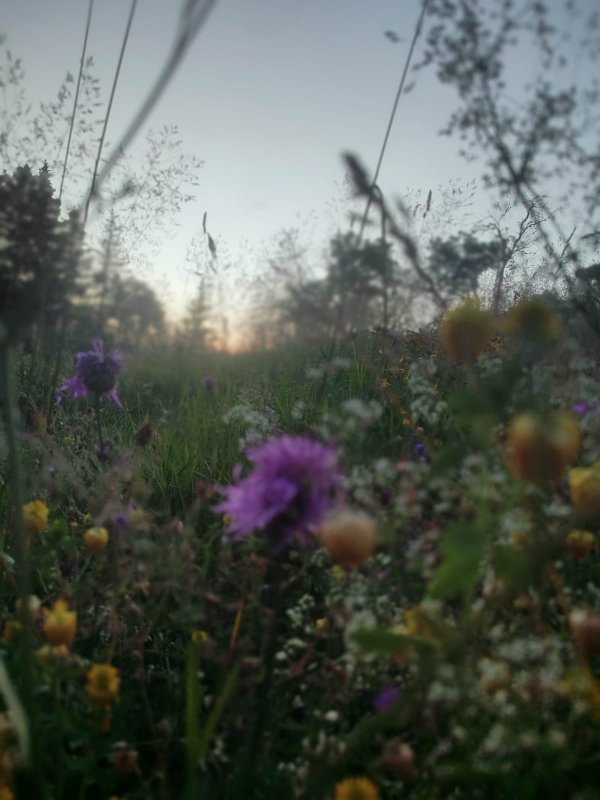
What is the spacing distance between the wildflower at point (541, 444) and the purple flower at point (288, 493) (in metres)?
0.23

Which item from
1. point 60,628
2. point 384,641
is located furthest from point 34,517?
point 384,641

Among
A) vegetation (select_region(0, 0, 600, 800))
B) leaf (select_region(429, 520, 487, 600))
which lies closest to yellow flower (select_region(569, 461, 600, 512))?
vegetation (select_region(0, 0, 600, 800))

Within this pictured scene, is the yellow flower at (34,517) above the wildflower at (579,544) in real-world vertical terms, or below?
above

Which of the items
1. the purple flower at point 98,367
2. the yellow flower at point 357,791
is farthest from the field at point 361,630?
the purple flower at point 98,367

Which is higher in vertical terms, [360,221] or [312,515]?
[360,221]

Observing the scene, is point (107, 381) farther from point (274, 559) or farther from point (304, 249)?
point (274, 559)

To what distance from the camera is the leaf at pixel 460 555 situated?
2.49 feet

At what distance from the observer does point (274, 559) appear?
963 millimetres

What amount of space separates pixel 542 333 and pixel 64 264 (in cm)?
Result: 73

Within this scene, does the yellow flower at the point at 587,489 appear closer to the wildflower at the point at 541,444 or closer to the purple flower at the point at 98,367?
the wildflower at the point at 541,444

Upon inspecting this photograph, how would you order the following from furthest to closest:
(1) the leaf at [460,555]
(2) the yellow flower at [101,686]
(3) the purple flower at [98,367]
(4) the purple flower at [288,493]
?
(3) the purple flower at [98,367], (2) the yellow flower at [101,686], (4) the purple flower at [288,493], (1) the leaf at [460,555]

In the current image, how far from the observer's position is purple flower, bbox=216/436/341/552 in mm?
867

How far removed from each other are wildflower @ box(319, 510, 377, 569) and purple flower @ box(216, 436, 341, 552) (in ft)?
0.12

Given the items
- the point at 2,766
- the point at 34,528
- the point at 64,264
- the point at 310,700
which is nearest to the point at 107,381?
the point at 34,528
